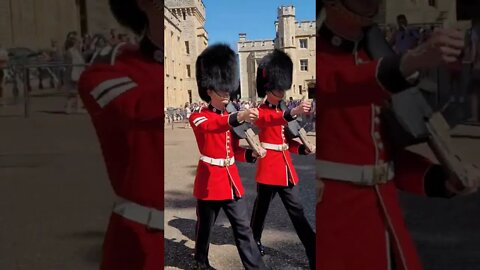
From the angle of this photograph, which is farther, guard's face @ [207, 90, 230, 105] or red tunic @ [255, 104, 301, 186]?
red tunic @ [255, 104, 301, 186]

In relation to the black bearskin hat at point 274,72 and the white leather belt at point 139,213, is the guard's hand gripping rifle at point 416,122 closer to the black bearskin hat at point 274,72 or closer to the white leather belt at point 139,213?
the white leather belt at point 139,213

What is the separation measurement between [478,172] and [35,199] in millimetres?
1225

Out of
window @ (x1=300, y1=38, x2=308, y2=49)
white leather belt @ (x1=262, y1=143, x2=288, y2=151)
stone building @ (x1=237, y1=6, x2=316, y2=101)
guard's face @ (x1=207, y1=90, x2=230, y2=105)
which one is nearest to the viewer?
stone building @ (x1=237, y1=6, x2=316, y2=101)

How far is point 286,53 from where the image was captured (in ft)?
6.85

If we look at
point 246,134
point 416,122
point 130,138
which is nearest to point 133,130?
point 130,138

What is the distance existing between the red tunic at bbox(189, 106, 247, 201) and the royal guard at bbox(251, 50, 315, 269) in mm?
260

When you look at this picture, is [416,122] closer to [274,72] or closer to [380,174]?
[380,174]

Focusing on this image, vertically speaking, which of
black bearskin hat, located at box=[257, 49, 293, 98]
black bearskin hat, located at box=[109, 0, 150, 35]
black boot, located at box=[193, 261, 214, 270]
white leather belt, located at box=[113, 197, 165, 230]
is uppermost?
black bearskin hat, located at box=[109, 0, 150, 35]

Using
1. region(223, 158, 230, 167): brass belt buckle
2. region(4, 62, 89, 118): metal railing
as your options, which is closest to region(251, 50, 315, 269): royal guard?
region(223, 158, 230, 167): brass belt buckle

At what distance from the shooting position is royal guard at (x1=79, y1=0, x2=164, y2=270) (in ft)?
4.03

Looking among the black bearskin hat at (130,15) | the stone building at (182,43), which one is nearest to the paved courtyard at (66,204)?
the black bearskin hat at (130,15)

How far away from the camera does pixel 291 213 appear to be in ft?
7.97

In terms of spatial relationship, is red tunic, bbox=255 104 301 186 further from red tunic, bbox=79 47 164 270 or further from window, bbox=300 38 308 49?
red tunic, bbox=79 47 164 270

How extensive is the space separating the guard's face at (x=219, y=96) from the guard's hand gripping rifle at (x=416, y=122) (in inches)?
41.4
